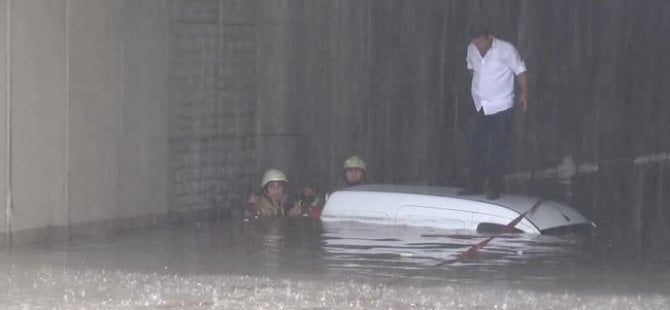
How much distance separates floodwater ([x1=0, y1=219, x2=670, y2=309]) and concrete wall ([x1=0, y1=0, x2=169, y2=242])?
38cm

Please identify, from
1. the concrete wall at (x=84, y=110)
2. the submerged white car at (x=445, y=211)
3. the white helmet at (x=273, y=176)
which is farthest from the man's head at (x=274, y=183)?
the concrete wall at (x=84, y=110)

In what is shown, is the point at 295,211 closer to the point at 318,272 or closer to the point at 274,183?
the point at 274,183

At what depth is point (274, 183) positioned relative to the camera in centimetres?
1475

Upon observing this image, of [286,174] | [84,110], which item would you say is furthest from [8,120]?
[286,174]

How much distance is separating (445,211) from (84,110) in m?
3.16

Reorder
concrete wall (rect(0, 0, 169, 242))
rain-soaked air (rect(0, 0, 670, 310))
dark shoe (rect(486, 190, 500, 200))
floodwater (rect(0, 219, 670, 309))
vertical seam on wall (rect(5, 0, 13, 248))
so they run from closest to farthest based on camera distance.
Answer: floodwater (rect(0, 219, 670, 309))
rain-soaked air (rect(0, 0, 670, 310))
vertical seam on wall (rect(5, 0, 13, 248))
concrete wall (rect(0, 0, 169, 242))
dark shoe (rect(486, 190, 500, 200))

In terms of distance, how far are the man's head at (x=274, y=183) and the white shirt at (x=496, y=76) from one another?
2.18m

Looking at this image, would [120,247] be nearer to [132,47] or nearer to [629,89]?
[132,47]

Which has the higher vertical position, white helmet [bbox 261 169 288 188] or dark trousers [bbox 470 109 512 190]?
dark trousers [bbox 470 109 512 190]

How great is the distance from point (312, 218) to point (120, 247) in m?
2.62

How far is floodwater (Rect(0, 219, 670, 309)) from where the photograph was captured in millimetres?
9281

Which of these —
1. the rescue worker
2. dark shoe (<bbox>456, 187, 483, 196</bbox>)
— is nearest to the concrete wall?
the rescue worker

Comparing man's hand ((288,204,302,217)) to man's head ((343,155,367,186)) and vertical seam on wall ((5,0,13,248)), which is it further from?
vertical seam on wall ((5,0,13,248))

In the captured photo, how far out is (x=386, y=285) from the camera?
991 cm
